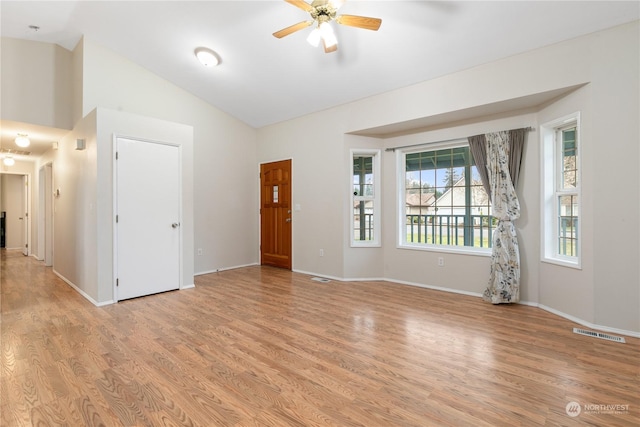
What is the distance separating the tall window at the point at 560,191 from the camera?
340cm

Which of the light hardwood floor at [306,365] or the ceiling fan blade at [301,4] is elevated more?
the ceiling fan blade at [301,4]

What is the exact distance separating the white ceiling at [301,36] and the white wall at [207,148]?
0.25 metres

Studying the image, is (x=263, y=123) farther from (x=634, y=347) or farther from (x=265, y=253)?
(x=634, y=347)

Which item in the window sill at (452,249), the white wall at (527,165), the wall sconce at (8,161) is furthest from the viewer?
the wall sconce at (8,161)

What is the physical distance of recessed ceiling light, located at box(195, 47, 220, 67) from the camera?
4.30 meters

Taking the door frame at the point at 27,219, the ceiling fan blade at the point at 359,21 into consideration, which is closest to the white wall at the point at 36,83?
the door frame at the point at 27,219

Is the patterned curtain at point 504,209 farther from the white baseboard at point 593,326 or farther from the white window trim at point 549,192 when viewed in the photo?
the white baseboard at point 593,326

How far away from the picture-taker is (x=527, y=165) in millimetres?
3756

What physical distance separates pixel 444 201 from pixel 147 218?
13.6 ft

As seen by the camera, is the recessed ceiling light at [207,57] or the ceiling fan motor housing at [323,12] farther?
the recessed ceiling light at [207,57]

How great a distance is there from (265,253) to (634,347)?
527 centimetres

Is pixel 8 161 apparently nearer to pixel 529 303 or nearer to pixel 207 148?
pixel 207 148

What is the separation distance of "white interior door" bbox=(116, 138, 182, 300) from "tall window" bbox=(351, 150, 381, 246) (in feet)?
8.77

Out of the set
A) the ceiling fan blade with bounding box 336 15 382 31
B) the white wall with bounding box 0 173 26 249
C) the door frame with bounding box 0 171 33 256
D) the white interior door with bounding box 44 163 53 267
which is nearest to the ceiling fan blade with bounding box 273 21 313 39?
the ceiling fan blade with bounding box 336 15 382 31
